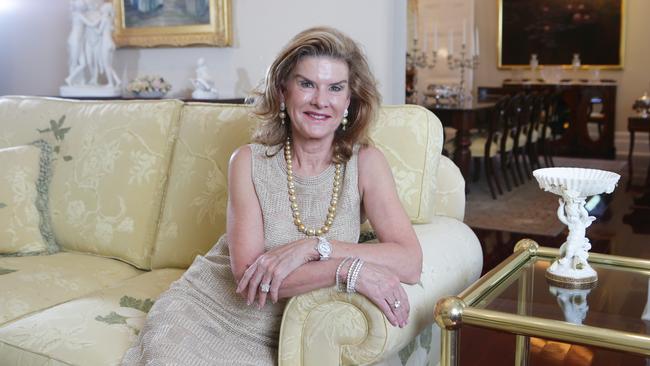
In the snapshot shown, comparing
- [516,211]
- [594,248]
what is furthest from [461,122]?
[594,248]

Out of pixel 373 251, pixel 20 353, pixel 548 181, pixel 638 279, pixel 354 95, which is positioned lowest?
pixel 20 353

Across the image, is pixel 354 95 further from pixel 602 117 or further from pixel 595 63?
pixel 595 63

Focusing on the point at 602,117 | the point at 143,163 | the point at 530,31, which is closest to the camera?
the point at 143,163

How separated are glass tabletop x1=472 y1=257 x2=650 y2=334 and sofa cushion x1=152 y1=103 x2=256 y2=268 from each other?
0.87 metres

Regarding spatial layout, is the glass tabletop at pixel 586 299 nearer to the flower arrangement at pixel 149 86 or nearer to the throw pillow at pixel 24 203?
the throw pillow at pixel 24 203

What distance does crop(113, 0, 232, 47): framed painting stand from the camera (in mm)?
3822

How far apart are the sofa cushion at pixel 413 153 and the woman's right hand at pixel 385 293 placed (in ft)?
1.68

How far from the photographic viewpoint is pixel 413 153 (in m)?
1.91

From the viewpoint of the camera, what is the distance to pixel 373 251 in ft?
4.98

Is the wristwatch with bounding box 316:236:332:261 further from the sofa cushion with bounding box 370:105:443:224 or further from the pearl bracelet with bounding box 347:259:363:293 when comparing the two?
the sofa cushion with bounding box 370:105:443:224

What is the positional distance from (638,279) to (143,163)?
1.48 meters

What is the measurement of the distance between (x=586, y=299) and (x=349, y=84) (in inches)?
28.3

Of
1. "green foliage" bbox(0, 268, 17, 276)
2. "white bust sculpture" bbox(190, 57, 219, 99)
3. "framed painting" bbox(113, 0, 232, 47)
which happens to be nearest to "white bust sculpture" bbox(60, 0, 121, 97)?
"framed painting" bbox(113, 0, 232, 47)

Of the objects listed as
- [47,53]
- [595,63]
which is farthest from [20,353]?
[595,63]
